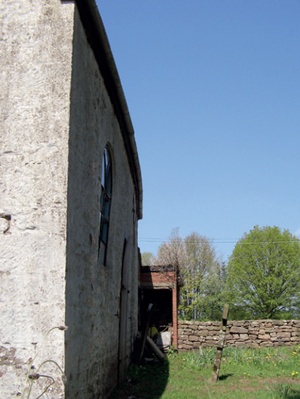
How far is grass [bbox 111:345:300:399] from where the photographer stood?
780cm

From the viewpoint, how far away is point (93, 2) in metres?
5.25

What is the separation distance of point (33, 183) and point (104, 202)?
264cm

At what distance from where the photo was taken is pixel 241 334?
16.5 metres

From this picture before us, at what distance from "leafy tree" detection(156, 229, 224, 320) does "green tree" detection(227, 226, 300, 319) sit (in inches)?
110

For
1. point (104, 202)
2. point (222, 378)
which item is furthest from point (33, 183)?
point (222, 378)

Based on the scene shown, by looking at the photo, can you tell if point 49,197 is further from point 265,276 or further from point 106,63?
point 265,276

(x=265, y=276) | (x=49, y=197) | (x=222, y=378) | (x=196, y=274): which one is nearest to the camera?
(x=49, y=197)

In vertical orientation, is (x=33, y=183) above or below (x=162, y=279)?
above

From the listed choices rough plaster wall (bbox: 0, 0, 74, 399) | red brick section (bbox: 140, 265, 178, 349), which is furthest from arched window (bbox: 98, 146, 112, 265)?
red brick section (bbox: 140, 265, 178, 349)

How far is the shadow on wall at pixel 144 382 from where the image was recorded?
775 centimetres

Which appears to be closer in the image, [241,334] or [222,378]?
[222,378]

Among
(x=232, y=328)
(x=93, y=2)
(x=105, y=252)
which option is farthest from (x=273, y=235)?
(x=93, y=2)

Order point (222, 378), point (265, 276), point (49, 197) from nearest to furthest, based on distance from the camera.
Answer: point (49, 197)
point (222, 378)
point (265, 276)

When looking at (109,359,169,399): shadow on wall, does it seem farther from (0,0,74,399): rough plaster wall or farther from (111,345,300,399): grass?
(0,0,74,399): rough plaster wall
